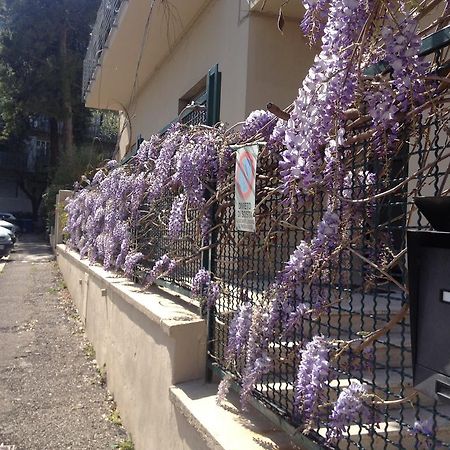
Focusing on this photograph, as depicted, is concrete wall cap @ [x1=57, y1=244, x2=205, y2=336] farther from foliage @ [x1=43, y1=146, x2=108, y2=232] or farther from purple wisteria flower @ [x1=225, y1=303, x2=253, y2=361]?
foliage @ [x1=43, y1=146, x2=108, y2=232]

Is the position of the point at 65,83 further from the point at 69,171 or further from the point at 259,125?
the point at 259,125

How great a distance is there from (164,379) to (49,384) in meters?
2.49

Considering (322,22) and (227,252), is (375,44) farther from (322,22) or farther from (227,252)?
(227,252)

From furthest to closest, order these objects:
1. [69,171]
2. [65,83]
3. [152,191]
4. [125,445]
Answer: [65,83] < [69,171] < [152,191] < [125,445]

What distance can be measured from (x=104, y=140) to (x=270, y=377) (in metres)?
29.9

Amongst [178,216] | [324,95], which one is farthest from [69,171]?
[324,95]

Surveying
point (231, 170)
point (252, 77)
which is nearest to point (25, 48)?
point (252, 77)

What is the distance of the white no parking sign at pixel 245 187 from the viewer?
2.77 metres

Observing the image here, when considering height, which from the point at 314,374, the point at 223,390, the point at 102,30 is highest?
the point at 102,30

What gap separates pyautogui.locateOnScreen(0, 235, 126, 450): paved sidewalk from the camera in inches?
172

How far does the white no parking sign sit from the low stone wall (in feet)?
2.91

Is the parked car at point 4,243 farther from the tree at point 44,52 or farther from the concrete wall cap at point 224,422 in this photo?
the concrete wall cap at point 224,422

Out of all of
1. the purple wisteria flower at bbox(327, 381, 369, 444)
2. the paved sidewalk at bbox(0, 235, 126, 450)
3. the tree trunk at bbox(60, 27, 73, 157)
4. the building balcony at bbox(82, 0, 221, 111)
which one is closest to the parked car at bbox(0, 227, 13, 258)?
the building balcony at bbox(82, 0, 221, 111)

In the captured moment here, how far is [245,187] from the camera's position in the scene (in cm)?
288
